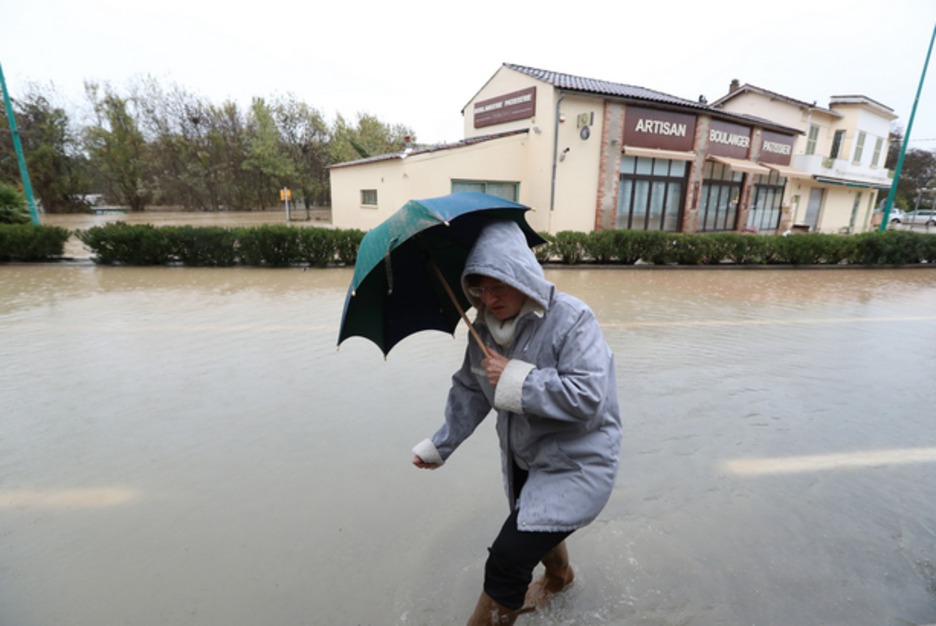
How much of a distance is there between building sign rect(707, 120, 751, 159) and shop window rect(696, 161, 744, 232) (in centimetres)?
55

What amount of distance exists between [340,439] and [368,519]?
96 cm

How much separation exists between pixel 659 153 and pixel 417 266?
57.2 ft

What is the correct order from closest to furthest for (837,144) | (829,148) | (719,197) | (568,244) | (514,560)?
(514,560) → (568,244) → (719,197) → (829,148) → (837,144)

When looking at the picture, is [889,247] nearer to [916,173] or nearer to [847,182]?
[847,182]

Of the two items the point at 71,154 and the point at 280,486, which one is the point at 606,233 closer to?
the point at 280,486

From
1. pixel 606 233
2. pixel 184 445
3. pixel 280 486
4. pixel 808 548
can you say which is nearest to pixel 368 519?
pixel 280 486

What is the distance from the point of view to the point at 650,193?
1792cm

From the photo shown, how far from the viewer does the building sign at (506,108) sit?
16.5 meters

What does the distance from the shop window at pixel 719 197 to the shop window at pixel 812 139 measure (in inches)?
313

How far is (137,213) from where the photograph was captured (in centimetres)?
3181

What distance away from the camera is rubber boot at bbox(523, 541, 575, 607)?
2.06 meters

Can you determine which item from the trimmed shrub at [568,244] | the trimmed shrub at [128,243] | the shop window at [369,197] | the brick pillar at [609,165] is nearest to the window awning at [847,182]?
the brick pillar at [609,165]

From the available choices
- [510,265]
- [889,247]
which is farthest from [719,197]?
[510,265]

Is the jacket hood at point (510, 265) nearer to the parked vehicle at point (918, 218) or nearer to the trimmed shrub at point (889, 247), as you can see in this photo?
the trimmed shrub at point (889, 247)
